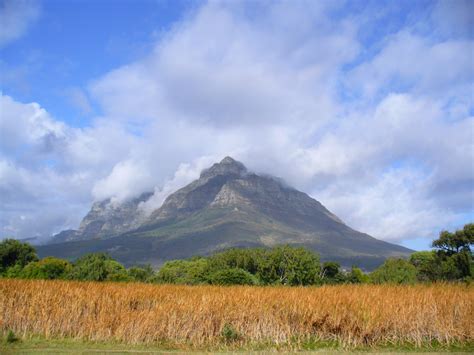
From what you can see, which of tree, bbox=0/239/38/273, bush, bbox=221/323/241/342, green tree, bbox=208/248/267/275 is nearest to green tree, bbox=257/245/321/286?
green tree, bbox=208/248/267/275

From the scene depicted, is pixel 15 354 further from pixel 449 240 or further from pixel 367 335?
pixel 449 240

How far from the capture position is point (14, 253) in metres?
77.0

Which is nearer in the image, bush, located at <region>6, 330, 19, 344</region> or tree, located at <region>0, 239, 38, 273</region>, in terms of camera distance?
bush, located at <region>6, 330, 19, 344</region>

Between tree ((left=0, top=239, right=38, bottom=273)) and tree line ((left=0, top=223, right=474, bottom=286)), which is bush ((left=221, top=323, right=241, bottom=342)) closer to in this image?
tree line ((left=0, top=223, right=474, bottom=286))

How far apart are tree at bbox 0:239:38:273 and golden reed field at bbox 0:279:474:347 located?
6485cm

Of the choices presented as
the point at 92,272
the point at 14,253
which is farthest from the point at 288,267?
the point at 14,253

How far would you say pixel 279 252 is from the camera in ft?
202

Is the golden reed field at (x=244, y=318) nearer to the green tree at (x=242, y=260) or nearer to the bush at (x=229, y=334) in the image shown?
the bush at (x=229, y=334)

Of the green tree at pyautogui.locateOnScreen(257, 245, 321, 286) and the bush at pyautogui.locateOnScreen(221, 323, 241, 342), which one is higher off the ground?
the green tree at pyautogui.locateOnScreen(257, 245, 321, 286)

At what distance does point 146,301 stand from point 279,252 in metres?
45.4

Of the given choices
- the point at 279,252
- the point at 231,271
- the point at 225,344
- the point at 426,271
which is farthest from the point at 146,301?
the point at 426,271

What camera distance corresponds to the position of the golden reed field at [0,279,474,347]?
50.2ft

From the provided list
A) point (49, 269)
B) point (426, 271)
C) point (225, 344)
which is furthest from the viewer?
point (426, 271)

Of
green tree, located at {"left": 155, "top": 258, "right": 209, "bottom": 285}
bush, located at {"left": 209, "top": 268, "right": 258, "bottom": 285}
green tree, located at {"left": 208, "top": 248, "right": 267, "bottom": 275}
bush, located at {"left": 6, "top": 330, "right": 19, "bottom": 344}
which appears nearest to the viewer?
bush, located at {"left": 6, "top": 330, "right": 19, "bottom": 344}
